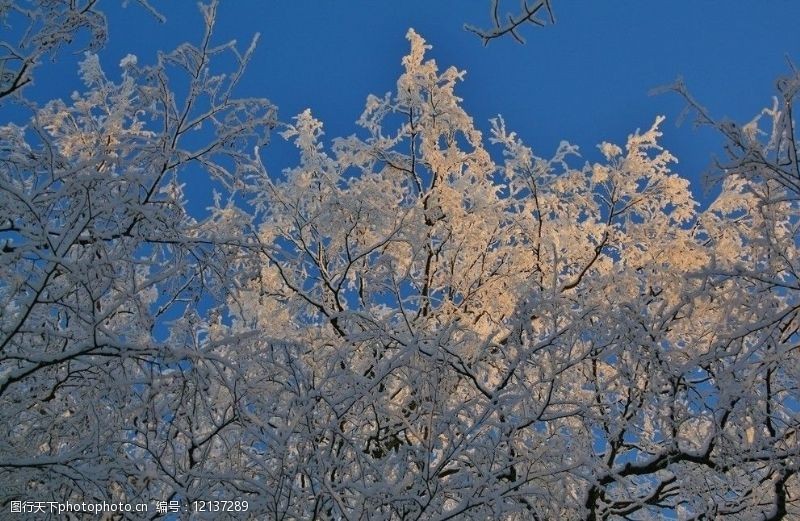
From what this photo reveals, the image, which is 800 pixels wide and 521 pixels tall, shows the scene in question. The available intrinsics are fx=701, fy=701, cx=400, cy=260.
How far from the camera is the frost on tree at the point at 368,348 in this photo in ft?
12.0

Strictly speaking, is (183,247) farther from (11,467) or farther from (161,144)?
(11,467)

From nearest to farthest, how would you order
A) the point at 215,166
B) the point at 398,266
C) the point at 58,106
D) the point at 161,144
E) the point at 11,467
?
the point at 11,467 < the point at 161,144 < the point at 215,166 < the point at 58,106 < the point at 398,266

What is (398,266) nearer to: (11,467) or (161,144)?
(161,144)

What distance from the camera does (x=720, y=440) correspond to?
4555mm

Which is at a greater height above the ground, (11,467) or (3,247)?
(3,247)

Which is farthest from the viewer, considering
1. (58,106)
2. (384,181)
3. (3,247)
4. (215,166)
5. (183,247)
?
(384,181)

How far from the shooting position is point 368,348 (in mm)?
5676

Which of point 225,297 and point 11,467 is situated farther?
point 225,297

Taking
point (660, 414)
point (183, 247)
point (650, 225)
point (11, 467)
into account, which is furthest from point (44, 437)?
point (650, 225)

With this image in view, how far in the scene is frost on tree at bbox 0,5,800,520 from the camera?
367cm

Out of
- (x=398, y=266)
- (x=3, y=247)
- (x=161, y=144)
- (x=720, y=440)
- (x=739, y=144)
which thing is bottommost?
(x=720, y=440)

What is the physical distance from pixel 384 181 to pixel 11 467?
5.99 metres

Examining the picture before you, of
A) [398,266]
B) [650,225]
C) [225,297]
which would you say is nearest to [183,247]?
[225,297]

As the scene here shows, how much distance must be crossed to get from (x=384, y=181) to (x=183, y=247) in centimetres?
493
